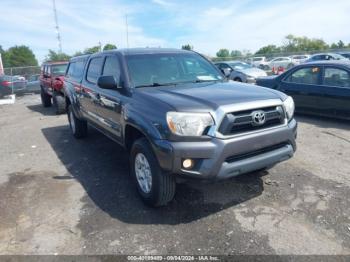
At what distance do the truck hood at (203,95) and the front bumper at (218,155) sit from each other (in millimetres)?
389

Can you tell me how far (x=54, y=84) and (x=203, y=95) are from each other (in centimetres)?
915

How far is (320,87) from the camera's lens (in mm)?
7852

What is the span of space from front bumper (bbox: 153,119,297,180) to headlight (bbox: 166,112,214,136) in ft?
0.38

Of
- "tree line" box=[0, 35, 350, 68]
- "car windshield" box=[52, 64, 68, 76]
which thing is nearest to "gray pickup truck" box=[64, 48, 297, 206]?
"car windshield" box=[52, 64, 68, 76]

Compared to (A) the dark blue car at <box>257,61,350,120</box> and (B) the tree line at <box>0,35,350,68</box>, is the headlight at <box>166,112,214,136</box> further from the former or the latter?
(B) the tree line at <box>0,35,350,68</box>

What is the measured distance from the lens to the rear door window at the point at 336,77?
7.37 meters

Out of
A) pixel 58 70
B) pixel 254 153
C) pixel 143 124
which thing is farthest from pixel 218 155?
pixel 58 70

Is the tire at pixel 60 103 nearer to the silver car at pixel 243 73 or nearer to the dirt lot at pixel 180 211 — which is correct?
the dirt lot at pixel 180 211

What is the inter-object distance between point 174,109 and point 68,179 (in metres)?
2.62

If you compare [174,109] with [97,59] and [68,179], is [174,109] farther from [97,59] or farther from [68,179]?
[97,59]

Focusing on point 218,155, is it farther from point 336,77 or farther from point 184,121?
point 336,77

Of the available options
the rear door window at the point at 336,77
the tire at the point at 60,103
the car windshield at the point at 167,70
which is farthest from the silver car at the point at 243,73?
the car windshield at the point at 167,70

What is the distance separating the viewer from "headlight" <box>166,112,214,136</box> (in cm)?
332

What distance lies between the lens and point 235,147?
335 cm
